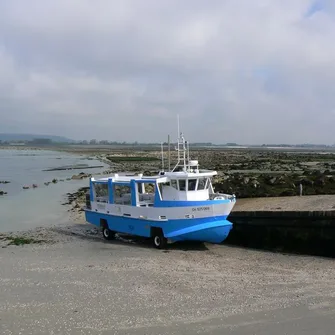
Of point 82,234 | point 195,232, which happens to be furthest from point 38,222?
point 195,232

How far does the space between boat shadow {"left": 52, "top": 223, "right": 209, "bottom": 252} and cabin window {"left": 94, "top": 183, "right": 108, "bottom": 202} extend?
184cm

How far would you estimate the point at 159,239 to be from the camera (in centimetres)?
1769

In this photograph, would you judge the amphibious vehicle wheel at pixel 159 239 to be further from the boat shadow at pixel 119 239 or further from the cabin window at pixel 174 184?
the cabin window at pixel 174 184

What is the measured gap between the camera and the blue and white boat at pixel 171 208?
16.9 m

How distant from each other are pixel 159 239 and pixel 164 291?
18.4 ft

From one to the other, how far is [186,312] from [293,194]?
47.0 feet

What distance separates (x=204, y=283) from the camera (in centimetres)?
1280

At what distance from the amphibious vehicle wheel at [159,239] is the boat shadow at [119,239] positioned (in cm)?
23

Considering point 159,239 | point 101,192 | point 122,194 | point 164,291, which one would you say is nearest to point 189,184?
point 159,239

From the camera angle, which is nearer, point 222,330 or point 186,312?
point 222,330

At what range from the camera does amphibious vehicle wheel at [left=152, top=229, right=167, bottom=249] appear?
17547mm

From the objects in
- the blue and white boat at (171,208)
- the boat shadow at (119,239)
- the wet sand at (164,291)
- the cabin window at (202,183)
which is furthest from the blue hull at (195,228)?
the cabin window at (202,183)

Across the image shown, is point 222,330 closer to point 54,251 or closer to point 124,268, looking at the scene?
point 124,268

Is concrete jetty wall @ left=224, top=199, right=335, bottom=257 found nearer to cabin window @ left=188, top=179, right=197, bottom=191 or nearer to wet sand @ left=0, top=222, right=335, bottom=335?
wet sand @ left=0, top=222, right=335, bottom=335
